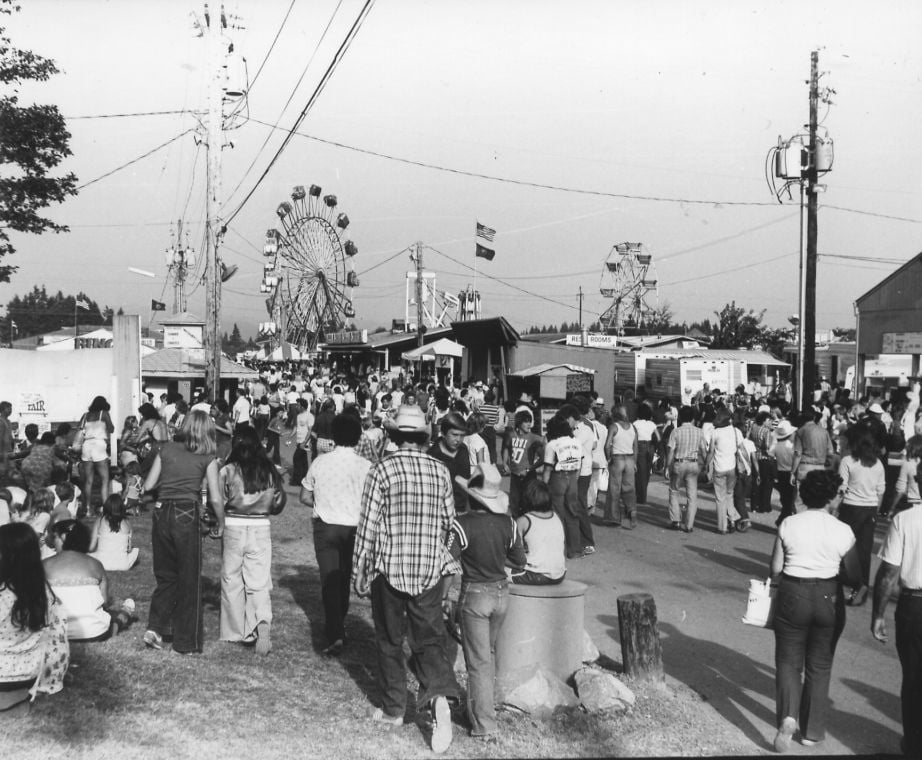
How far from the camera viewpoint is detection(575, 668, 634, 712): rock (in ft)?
19.7

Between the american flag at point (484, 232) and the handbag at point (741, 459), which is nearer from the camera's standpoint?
the handbag at point (741, 459)

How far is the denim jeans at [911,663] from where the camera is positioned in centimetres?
507

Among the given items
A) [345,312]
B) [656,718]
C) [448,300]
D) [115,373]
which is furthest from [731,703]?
[448,300]

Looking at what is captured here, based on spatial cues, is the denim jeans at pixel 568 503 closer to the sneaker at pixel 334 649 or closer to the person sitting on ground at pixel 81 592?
the sneaker at pixel 334 649

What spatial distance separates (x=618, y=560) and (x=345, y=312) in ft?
183

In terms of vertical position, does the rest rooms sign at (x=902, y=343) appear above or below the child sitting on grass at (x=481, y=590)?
above

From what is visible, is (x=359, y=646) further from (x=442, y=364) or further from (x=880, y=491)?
(x=442, y=364)

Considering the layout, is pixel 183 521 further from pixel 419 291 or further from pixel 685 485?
pixel 419 291

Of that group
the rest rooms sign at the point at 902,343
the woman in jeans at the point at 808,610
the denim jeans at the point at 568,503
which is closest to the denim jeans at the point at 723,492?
the denim jeans at the point at 568,503

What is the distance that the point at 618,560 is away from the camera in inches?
429

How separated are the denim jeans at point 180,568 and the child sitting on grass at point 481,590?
1994 millimetres

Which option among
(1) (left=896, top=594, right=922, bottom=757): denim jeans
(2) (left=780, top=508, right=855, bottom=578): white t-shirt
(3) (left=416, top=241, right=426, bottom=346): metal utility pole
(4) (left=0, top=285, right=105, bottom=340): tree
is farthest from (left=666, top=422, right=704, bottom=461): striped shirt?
(4) (left=0, top=285, right=105, bottom=340): tree

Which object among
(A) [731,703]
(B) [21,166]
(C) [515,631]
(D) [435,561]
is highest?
(B) [21,166]

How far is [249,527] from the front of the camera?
21.2 feet
